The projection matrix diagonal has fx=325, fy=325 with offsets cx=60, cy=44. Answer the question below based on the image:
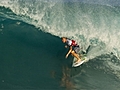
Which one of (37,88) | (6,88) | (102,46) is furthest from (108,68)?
(6,88)

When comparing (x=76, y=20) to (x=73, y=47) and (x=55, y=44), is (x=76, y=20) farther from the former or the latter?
(x=73, y=47)

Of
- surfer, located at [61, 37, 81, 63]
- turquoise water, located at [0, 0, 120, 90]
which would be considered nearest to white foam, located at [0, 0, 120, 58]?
turquoise water, located at [0, 0, 120, 90]

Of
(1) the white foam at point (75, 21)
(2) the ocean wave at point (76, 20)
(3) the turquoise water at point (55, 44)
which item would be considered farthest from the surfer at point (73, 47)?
(1) the white foam at point (75, 21)

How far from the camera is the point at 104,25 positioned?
14727mm

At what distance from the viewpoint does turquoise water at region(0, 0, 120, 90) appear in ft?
33.1

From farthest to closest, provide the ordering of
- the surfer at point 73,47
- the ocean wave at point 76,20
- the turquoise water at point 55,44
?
1. the ocean wave at point 76,20
2. the surfer at point 73,47
3. the turquoise water at point 55,44

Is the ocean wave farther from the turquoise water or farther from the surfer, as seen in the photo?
the surfer

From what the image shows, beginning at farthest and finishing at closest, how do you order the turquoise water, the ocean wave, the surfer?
the ocean wave, the surfer, the turquoise water

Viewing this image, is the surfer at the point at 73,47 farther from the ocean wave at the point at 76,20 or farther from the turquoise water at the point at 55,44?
the ocean wave at the point at 76,20

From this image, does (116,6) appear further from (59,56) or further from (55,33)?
(59,56)

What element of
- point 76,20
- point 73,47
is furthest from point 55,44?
point 76,20

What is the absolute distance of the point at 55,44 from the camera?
482 inches

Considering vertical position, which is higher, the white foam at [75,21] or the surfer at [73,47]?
the white foam at [75,21]

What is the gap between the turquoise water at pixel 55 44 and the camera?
10.1 metres
